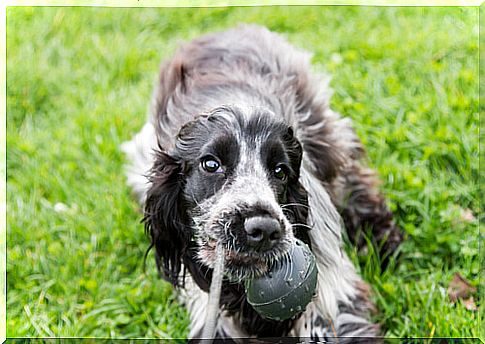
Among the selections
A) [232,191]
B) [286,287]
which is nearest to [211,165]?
[232,191]

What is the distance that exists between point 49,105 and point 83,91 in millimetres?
281

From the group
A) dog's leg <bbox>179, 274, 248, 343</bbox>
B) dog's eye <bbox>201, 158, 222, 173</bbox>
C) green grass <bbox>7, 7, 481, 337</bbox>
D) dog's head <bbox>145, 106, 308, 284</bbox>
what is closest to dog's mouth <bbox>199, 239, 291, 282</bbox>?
dog's head <bbox>145, 106, 308, 284</bbox>

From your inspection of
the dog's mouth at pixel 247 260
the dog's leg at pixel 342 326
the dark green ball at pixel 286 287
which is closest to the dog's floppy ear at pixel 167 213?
the dog's mouth at pixel 247 260

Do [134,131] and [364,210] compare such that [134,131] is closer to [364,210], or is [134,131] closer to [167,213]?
[364,210]

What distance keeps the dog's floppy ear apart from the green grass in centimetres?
63

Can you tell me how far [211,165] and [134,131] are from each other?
241cm

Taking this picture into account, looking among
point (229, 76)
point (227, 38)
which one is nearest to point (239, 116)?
point (229, 76)

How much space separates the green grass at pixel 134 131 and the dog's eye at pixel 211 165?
1.28 meters

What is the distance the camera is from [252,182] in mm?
3426

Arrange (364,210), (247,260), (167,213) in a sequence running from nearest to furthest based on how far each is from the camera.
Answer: (247,260)
(167,213)
(364,210)

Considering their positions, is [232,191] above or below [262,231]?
above

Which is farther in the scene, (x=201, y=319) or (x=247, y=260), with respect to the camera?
(x=201, y=319)

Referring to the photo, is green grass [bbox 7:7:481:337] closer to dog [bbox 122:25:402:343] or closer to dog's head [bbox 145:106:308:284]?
dog [bbox 122:25:402:343]

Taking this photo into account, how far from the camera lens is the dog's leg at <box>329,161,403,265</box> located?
196 inches
